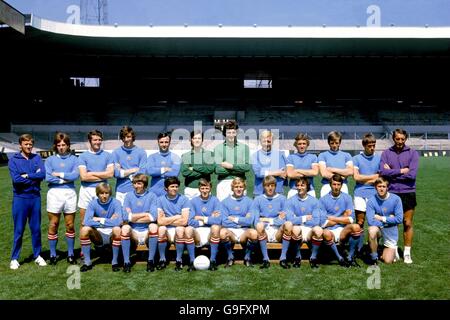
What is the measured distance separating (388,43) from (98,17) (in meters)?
25.0

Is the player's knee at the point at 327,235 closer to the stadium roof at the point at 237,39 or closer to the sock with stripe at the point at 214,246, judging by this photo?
the sock with stripe at the point at 214,246

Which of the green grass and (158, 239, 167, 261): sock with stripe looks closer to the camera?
the green grass

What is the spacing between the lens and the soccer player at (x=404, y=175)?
228 inches

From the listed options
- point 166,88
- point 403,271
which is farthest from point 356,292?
point 166,88

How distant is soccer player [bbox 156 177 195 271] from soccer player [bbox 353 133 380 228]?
2439mm

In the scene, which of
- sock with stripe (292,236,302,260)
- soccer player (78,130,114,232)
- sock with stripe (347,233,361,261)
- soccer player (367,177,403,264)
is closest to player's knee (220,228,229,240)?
sock with stripe (292,236,302,260)

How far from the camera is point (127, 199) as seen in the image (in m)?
5.72

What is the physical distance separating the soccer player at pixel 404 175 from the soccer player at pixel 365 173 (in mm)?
192

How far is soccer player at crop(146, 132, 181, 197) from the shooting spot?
6.08m

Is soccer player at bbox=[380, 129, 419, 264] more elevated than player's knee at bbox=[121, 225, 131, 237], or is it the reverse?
soccer player at bbox=[380, 129, 419, 264]

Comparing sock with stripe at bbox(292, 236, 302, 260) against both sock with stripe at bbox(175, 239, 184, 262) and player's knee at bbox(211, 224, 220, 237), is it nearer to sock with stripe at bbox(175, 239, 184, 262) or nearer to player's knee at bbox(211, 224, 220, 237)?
player's knee at bbox(211, 224, 220, 237)

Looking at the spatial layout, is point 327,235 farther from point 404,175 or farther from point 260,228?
point 404,175

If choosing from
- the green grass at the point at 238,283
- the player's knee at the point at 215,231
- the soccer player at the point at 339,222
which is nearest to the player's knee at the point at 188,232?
the player's knee at the point at 215,231

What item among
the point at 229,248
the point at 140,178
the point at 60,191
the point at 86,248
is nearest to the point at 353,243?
the point at 229,248
